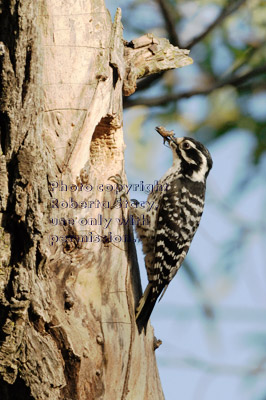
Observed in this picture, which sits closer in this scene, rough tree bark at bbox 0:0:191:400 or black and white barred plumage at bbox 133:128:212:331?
rough tree bark at bbox 0:0:191:400

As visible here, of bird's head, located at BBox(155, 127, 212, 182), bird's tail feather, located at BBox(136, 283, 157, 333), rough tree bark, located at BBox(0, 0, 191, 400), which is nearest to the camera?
rough tree bark, located at BBox(0, 0, 191, 400)

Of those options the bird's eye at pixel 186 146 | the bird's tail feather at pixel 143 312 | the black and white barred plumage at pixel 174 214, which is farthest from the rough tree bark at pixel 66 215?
the bird's eye at pixel 186 146

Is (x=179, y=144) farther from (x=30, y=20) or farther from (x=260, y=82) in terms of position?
(x=30, y=20)

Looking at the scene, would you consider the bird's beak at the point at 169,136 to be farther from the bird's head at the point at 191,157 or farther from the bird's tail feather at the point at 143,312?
the bird's tail feather at the point at 143,312

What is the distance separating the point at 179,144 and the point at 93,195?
1790 millimetres

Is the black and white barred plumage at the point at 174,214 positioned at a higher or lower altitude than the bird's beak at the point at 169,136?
lower

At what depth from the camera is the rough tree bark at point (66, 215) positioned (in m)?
2.76

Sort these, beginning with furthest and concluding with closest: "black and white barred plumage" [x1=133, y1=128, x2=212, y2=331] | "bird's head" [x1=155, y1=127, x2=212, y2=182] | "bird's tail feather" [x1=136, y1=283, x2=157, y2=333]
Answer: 1. "bird's head" [x1=155, y1=127, x2=212, y2=182]
2. "black and white barred plumage" [x1=133, y1=128, x2=212, y2=331]
3. "bird's tail feather" [x1=136, y1=283, x2=157, y2=333]

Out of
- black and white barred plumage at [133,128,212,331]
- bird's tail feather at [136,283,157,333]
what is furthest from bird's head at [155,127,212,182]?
bird's tail feather at [136,283,157,333]

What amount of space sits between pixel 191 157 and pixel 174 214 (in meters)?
0.64

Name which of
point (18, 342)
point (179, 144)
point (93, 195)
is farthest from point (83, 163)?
A: point (179, 144)

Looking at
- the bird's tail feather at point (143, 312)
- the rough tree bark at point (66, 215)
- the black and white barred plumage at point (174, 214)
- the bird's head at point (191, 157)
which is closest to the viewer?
the rough tree bark at point (66, 215)

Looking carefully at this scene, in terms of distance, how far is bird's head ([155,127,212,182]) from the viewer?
4.92 metres

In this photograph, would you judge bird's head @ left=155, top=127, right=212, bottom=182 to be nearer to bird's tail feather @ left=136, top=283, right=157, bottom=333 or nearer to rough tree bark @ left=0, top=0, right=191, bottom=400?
rough tree bark @ left=0, top=0, right=191, bottom=400
